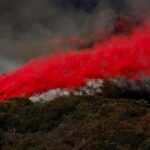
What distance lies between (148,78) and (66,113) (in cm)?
4733

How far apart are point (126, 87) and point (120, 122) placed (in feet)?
180

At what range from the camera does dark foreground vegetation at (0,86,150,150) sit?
89.2m

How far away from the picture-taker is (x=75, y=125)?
110 meters

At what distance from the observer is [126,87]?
159 metres

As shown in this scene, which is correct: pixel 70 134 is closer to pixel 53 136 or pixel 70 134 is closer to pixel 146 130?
pixel 53 136

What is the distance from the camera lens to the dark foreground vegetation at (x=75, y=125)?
293ft

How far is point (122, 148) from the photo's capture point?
84750 millimetres

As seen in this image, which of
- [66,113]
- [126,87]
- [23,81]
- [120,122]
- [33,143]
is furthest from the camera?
[23,81]

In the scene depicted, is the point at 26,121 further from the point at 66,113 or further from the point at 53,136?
the point at 53,136

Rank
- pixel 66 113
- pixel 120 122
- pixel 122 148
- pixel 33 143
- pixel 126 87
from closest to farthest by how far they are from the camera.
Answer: pixel 122 148
pixel 33 143
pixel 120 122
pixel 66 113
pixel 126 87

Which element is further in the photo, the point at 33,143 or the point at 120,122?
the point at 120,122

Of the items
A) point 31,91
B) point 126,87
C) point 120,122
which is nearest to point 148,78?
point 126,87

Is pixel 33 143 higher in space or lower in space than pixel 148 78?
lower

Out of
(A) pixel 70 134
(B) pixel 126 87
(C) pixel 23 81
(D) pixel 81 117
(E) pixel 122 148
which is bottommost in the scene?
(E) pixel 122 148
